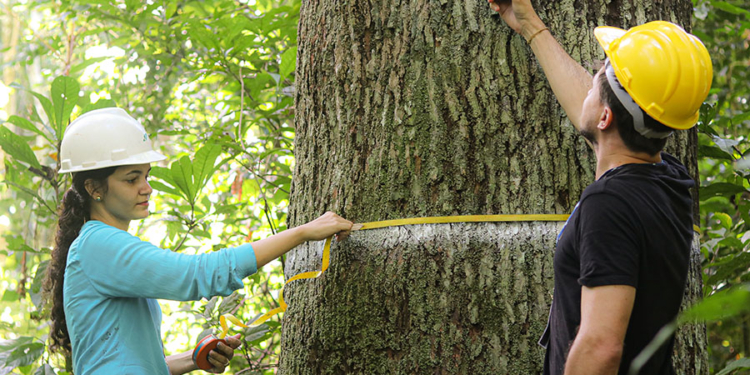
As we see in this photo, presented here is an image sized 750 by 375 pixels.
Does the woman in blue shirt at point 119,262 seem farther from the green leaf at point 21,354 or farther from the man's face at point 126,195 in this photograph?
the green leaf at point 21,354

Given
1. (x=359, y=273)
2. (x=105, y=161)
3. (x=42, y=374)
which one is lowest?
(x=42, y=374)

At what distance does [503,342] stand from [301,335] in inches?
28.5

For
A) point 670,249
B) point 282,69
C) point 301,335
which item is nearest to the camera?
point 670,249

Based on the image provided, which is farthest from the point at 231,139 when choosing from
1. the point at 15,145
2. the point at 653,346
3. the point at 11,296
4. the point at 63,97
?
the point at 653,346

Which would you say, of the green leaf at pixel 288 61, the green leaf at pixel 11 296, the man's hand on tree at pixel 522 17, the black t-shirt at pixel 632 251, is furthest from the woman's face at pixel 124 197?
the green leaf at pixel 11 296

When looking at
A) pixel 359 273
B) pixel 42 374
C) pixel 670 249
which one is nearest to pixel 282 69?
pixel 359 273

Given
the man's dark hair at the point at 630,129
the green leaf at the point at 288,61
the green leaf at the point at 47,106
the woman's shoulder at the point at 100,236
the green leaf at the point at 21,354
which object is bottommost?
the green leaf at the point at 21,354

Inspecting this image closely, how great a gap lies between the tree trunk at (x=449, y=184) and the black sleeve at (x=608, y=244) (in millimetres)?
466

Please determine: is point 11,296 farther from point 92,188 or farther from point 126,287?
point 126,287

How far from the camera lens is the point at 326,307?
2.05m

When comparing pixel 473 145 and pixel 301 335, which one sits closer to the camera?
pixel 473 145

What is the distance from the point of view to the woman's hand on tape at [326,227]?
194 centimetres

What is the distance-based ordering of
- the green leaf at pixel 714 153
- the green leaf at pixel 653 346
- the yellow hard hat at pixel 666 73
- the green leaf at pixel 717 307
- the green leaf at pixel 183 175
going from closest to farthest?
the green leaf at pixel 717 307, the green leaf at pixel 653 346, the yellow hard hat at pixel 666 73, the green leaf at pixel 714 153, the green leaf at pixel 183 175

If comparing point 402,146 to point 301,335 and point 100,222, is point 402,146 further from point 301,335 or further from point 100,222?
point 100,222
